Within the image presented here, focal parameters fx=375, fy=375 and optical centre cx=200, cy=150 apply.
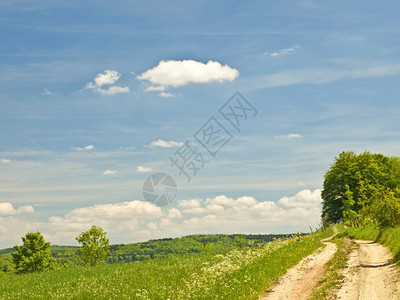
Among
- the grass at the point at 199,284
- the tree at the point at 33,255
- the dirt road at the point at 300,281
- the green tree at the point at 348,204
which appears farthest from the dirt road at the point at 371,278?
the tree at the point at 33,255

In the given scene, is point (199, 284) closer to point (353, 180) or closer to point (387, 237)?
point (387, 237)

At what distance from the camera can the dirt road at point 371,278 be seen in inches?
626

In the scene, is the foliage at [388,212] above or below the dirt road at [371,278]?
above

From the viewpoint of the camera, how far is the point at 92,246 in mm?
79500

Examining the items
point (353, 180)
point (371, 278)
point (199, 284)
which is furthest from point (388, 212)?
point (353, 180)

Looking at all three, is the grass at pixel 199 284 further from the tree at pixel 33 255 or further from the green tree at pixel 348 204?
the tree at pixel 33 255

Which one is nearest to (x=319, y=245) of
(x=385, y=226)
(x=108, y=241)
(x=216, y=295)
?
(x=385, y=226)

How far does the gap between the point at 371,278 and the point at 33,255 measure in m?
68.7

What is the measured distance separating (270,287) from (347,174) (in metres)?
59.5

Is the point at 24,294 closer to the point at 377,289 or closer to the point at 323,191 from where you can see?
the point at 377,289

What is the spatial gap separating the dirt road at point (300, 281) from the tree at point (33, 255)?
61.3m

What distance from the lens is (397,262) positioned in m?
21.3

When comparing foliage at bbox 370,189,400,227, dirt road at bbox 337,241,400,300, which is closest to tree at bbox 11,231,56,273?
Result: foliage at bbox 370,189,400,227

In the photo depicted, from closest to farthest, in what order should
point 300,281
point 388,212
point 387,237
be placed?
point 300,281
point 387,237
point 388,212
